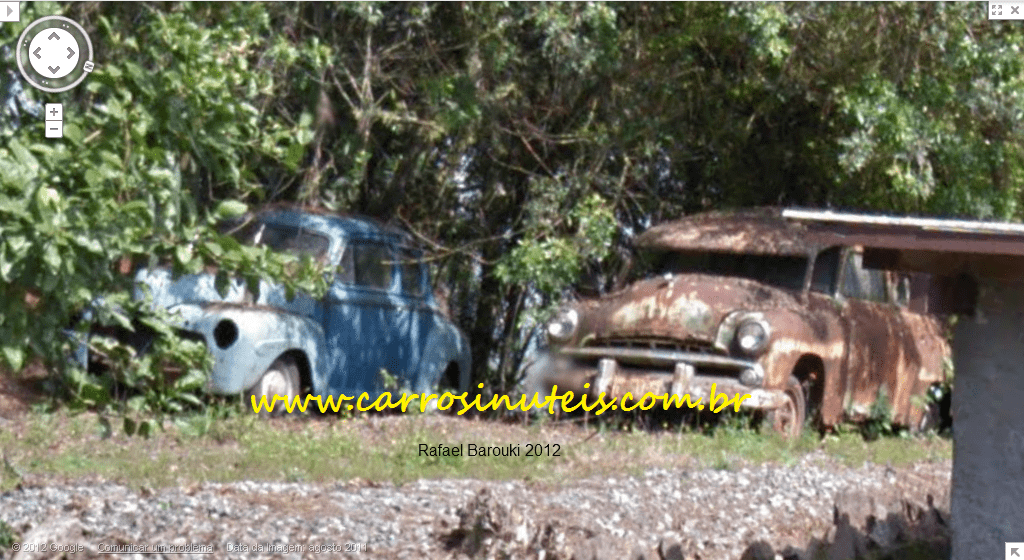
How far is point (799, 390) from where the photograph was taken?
12.1m

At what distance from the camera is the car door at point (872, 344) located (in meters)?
12.6

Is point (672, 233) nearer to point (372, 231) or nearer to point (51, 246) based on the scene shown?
point (372, 231)

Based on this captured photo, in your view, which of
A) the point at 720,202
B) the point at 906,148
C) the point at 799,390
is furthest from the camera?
the point at 720,202

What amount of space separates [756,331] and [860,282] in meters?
1.84

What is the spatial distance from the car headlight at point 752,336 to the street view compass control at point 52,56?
6.12 metres

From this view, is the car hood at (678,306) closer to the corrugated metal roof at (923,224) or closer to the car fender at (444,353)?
the car fender at (444,353)

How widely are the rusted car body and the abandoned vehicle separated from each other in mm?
1354

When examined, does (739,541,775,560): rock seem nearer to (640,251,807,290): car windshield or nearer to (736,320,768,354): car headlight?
(736,320,768,354): car headlight

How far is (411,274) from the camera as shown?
1420 cm

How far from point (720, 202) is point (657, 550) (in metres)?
9.66

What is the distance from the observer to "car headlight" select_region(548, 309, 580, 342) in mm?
12570

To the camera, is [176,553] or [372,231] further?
[372,231]

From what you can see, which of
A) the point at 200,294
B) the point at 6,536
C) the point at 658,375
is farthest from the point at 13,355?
the point at 658,375

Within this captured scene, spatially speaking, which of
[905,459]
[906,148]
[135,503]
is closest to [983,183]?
[906,148]
